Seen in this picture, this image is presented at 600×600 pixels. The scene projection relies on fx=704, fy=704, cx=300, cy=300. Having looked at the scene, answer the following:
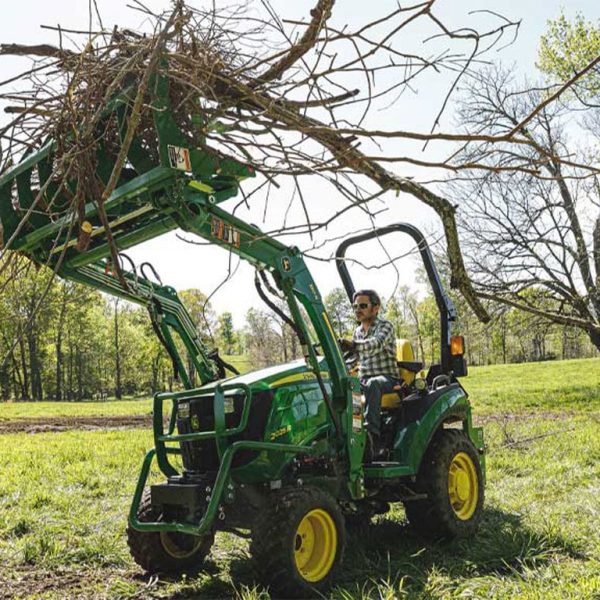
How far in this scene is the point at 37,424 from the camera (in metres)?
19.4

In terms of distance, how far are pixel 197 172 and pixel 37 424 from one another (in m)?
17.5

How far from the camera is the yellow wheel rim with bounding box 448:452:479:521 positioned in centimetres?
571

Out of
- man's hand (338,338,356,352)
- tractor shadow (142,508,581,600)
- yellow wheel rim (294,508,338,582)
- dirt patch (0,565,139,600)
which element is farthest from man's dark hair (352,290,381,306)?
dirt patch (0,565,139,600)

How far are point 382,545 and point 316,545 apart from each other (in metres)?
1.12

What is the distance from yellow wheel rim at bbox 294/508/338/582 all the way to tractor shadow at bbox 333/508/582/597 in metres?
0.19

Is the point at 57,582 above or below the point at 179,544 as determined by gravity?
below

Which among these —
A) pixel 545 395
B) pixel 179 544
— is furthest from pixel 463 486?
pixel 545 395

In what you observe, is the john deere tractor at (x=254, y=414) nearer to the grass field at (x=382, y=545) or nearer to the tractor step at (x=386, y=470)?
the tractor step at (x=386, y=470)

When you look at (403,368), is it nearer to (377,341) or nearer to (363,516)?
(377,341)

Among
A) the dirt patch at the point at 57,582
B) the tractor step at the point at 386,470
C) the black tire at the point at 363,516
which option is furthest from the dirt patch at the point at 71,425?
the tractor step at the point at 386,470

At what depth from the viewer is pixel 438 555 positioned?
520cm

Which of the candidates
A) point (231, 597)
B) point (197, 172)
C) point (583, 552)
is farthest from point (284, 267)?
point (583, 552)

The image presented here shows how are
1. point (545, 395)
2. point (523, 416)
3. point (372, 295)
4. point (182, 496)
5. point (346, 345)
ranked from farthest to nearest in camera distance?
point (545, 395) → point (523, 416) → point (372, 295) → point (346, 345) → point (182, 496)

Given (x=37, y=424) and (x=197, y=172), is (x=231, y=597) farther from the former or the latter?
(x=37, y=424)
